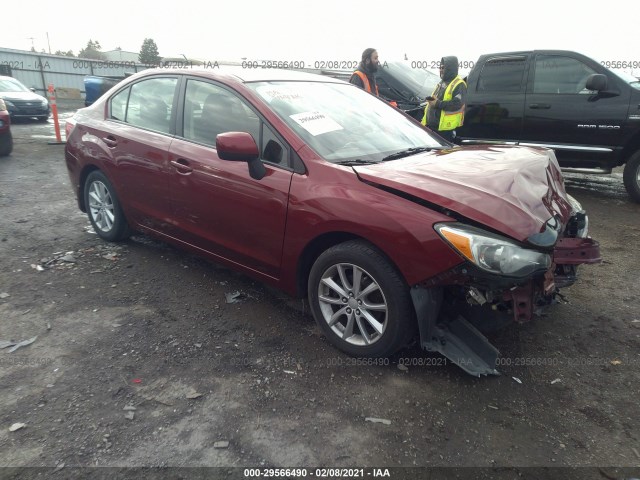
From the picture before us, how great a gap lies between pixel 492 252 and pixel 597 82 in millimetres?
5086

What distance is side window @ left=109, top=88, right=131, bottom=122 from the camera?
432 cm

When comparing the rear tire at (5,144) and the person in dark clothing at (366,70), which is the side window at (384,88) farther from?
the rear tire at (5,144)

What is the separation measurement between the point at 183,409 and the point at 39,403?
758 mm

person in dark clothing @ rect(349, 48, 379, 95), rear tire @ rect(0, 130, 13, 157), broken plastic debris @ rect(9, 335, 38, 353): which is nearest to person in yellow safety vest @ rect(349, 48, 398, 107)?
person in dark clothing @ rect(349, 48, 379, 95)

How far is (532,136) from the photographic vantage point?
688 centimetres

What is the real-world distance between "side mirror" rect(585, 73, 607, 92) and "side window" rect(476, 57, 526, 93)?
0.97 m

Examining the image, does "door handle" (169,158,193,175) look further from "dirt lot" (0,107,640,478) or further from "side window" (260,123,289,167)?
"dirt lot" (0,107,640,478)

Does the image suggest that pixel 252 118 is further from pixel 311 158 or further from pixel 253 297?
pixel 253 297

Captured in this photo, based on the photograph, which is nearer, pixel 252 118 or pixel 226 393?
pixel 226 393

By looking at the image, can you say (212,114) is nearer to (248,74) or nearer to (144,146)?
(248,74)

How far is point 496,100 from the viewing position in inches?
276

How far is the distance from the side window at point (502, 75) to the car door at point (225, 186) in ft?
16.5

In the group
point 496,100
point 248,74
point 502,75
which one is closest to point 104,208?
point 248,74

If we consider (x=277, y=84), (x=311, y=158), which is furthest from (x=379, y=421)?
(x=277, y=84)
